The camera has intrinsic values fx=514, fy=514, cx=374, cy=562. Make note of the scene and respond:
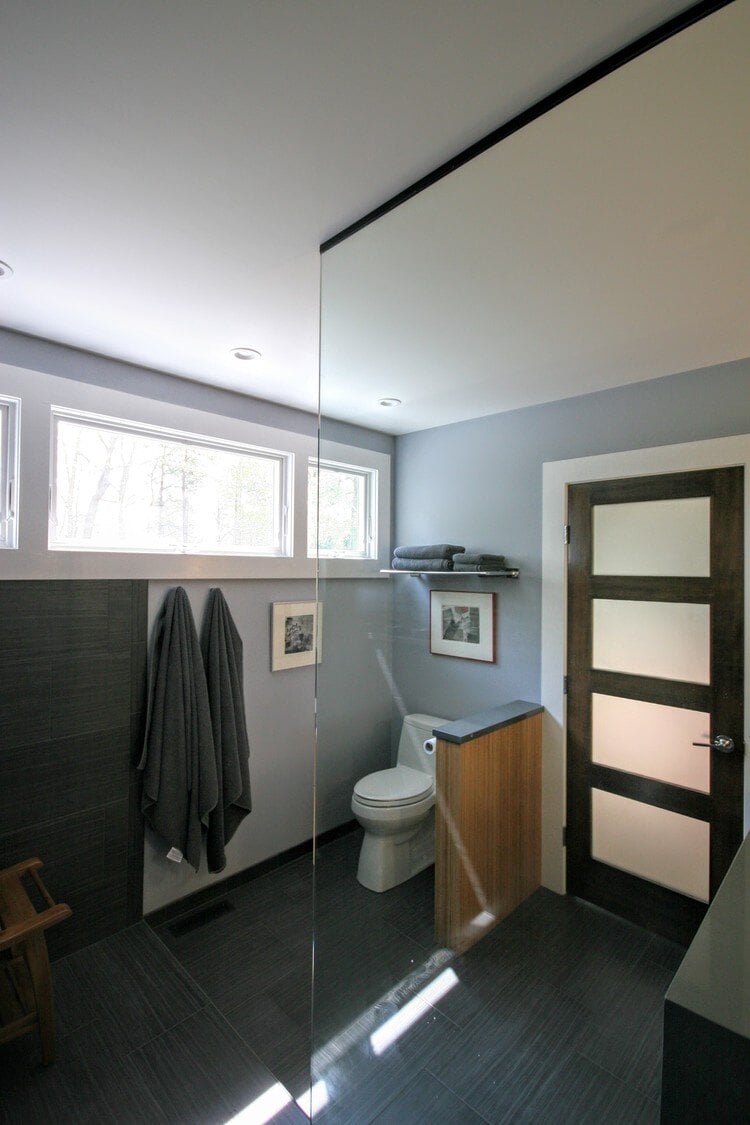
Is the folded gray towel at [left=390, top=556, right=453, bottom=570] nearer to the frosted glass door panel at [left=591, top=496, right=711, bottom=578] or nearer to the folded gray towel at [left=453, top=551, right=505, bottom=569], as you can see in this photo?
the folded gray towel at [left=453, top=551, right=505, bottom=569]

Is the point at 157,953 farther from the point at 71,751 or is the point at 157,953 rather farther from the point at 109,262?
the point at 109,262

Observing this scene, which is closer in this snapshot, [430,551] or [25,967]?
[430,551]

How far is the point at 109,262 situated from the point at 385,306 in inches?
31.6

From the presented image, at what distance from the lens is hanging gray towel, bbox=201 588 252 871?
93.0 inches

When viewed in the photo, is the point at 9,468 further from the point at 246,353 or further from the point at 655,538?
the point at 655,538

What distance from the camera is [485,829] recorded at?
1423 millimetres

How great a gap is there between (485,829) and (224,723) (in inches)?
55.3

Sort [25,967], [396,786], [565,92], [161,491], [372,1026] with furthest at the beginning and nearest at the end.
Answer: [161,491] → [25,967] → [396,786] → [372,1026] → [565,92]

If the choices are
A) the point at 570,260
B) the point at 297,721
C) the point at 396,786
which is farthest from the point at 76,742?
the point at 570,260

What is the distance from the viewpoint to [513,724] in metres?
1.31

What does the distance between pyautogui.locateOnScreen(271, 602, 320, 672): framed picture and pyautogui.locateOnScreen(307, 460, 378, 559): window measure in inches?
42.2

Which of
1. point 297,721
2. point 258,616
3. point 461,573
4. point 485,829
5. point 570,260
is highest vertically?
point 570,260

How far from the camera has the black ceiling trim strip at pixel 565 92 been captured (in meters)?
0.77

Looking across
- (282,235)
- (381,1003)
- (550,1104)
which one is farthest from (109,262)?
(550,1104)
